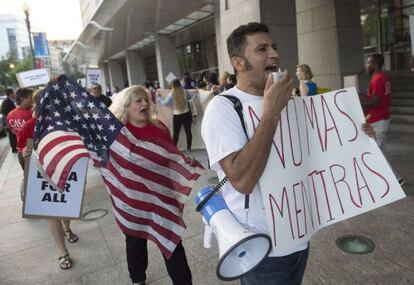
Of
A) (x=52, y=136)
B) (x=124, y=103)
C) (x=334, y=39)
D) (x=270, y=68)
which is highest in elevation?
(x=334, y=39)

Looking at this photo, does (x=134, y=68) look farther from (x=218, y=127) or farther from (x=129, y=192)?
(x=218, y=127)

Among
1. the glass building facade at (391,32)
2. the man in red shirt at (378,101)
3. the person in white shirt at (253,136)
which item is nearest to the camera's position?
the person in white shirt at (253,136)

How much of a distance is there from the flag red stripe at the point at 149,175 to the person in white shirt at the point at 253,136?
1399 mm

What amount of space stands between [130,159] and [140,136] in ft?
0.71

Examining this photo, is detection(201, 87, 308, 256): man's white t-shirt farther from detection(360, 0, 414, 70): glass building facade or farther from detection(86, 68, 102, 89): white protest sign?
detection(360, 0, 414, 70): glass building facade

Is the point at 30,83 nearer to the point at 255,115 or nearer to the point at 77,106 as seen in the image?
the point at 77,106

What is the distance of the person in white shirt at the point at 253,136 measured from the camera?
4.91ft

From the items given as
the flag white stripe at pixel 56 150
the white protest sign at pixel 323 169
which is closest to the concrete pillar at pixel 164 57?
the flag white stripe at pixel 56 150

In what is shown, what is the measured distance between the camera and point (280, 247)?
5.31ft

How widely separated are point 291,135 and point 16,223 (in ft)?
16.9

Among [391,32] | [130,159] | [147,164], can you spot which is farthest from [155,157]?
[391,32]

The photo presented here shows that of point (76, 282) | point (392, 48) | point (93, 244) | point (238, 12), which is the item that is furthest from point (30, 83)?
point (392, 48)

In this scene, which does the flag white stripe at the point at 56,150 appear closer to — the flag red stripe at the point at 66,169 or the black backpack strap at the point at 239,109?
the flag red stripe at the point at 66,169

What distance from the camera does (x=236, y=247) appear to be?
1478mm
